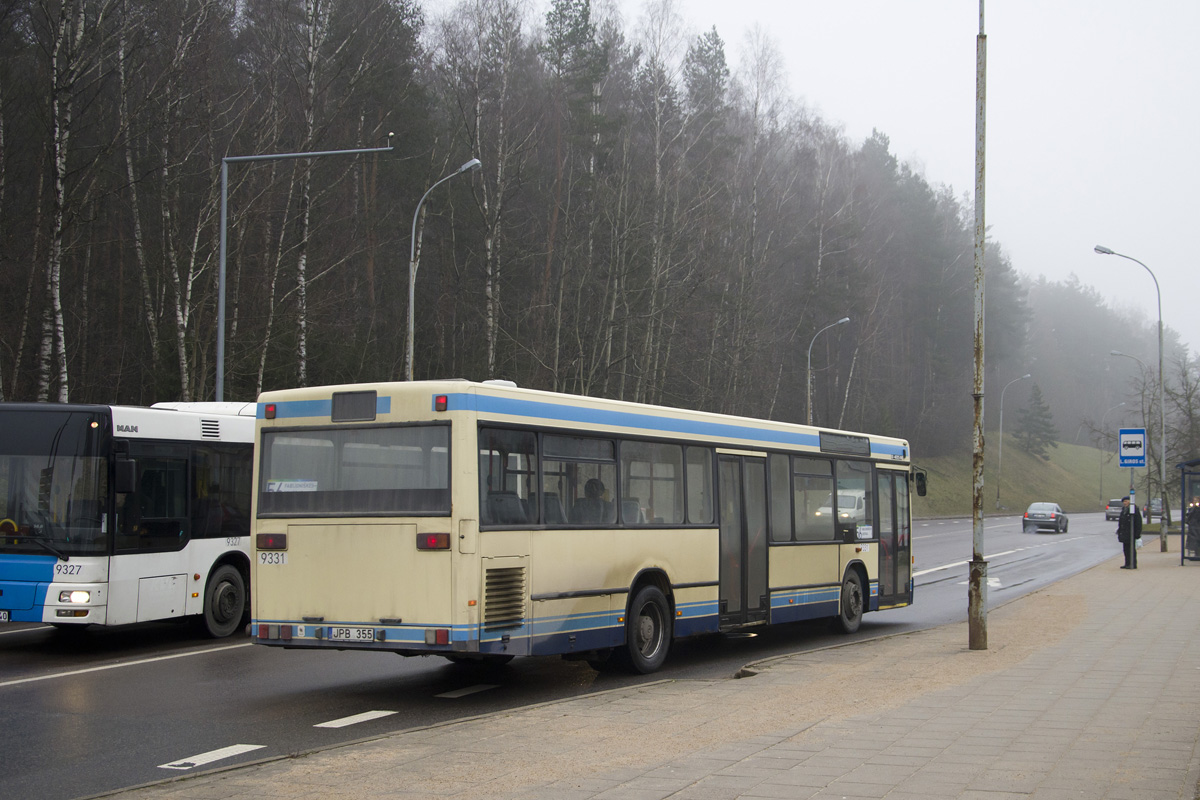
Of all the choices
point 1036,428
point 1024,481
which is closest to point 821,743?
point 1024,481

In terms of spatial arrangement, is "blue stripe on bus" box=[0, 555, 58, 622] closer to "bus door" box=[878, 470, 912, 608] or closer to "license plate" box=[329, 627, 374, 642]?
"license plate" box=[329, 627, 374, 642]

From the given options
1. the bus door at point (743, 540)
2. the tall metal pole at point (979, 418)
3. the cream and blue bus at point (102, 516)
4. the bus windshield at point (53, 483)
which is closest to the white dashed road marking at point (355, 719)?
the cream and blue bus at point (102, 516)

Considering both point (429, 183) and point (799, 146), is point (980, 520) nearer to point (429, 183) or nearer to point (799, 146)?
point (429, 183)

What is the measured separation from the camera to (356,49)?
34844mm

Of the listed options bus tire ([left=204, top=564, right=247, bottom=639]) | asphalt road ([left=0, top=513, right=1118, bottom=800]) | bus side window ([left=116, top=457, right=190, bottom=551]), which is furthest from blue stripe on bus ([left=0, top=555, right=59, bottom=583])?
bus tire ([left=204, top=564, right=247, bottom=639])

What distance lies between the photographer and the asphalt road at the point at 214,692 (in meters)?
8.09

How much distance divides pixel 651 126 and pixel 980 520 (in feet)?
116

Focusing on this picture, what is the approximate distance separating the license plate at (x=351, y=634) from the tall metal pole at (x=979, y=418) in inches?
271

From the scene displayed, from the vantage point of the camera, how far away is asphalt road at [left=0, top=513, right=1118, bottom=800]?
8086mm

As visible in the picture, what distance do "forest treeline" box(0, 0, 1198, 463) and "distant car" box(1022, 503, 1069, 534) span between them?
8.82 meters

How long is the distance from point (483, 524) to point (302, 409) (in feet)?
7.03

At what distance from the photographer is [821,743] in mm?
7988

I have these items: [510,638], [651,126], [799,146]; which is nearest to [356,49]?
[651,126]

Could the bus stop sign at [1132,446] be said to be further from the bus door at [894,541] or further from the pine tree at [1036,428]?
the pine tree at [1036,428]
